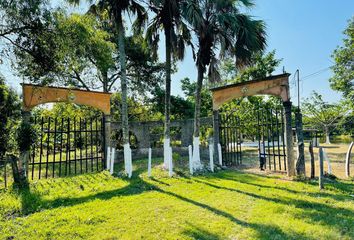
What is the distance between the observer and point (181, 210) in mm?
4922

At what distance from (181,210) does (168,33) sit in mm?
6613

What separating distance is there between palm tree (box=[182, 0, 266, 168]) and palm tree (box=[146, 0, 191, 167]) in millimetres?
584

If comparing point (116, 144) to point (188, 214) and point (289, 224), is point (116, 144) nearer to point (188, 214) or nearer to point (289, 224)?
point (188, 214)

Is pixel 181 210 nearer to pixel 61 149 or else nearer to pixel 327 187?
pixel 327 187

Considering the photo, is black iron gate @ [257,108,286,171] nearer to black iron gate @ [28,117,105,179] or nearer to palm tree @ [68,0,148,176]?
palm tree @ [68,0,148,176]

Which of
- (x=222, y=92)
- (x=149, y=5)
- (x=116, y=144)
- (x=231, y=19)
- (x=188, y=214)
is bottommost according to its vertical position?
(x=188, y=214)

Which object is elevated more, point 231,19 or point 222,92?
point 231,19

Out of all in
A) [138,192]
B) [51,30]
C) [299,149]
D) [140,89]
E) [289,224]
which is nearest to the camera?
Result: [289,224]

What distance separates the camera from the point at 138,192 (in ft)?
21.1

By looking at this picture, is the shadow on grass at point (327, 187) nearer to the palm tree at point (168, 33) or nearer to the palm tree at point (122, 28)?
the palm tree at point (168, 33)

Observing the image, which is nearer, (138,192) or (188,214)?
(188,214)

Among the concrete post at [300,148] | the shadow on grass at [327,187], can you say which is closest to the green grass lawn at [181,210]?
the shadow on grass at [327,187]

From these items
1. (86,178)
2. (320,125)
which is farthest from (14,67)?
(320,125)

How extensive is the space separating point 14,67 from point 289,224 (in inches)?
264
